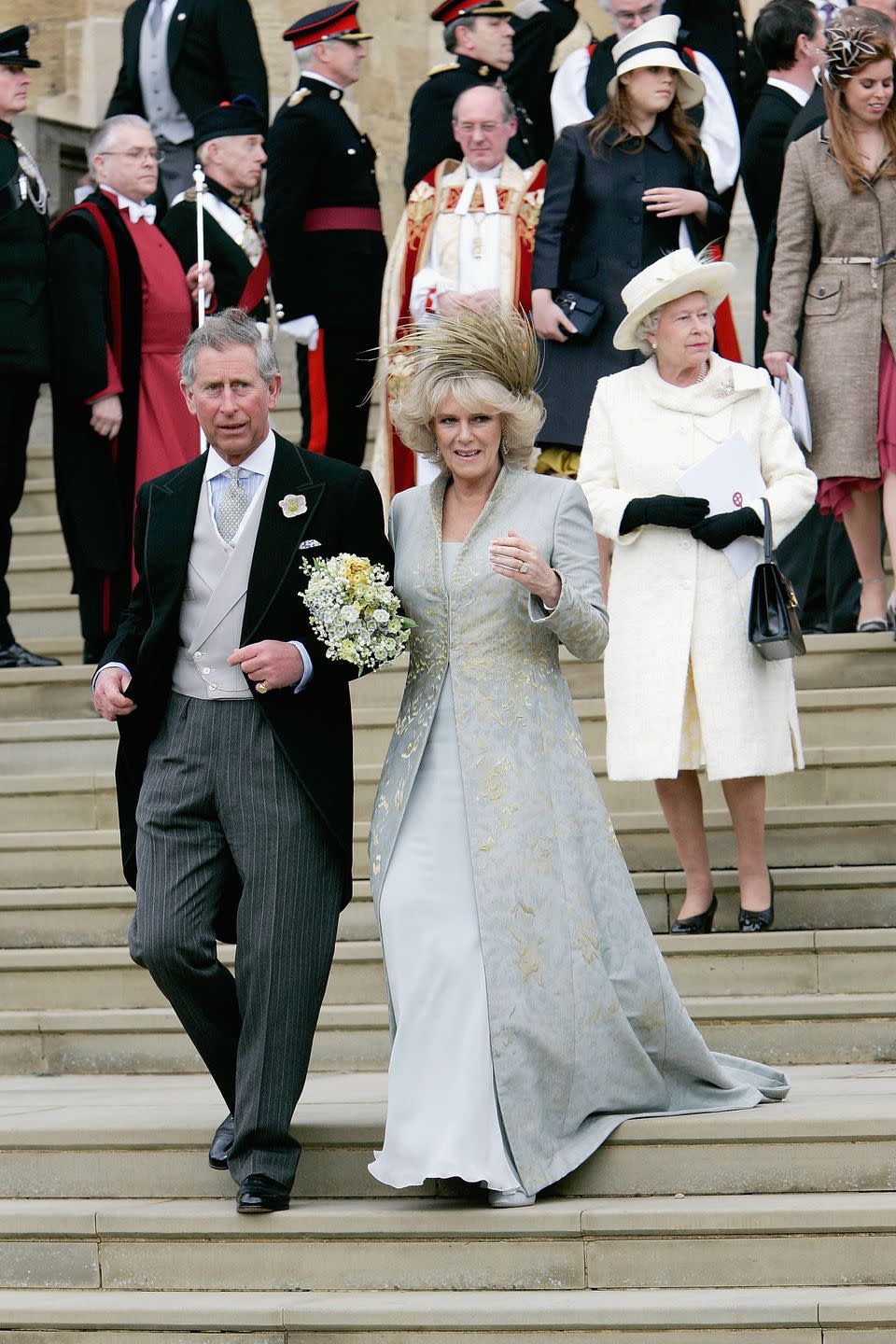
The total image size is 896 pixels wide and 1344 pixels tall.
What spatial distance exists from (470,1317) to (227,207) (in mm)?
5588

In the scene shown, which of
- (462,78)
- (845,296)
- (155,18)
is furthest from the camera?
(155,18)

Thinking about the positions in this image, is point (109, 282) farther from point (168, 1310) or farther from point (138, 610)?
point (168, 1310)

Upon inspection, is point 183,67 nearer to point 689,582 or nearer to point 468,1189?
point 689,582

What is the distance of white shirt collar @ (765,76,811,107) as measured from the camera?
9.13 metres

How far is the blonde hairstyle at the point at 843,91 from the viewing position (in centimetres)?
764

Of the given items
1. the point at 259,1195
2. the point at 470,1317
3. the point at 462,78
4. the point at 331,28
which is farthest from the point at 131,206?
the point at 470,1317

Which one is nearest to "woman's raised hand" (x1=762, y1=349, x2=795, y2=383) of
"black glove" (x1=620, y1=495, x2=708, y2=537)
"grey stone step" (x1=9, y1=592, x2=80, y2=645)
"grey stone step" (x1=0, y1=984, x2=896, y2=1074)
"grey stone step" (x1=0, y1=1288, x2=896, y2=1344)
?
"black glove" (x1=620, y1=495, x2=708, y2=537)

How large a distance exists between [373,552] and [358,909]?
2.00 metres

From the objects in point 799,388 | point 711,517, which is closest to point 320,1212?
point 711,517

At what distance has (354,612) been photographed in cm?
509

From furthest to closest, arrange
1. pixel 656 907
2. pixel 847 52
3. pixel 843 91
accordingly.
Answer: pixel 843 91, pixel 847 52, pixel 656 907

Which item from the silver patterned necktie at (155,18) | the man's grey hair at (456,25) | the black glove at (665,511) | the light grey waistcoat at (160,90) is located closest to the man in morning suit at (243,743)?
the black glove at (665,511)

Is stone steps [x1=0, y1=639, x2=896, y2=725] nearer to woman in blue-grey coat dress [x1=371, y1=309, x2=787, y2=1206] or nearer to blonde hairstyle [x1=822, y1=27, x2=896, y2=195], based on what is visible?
blonde hairstyle [x1=822, y1=27, x2=896, y2=195]

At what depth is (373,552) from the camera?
5375 millimetres
